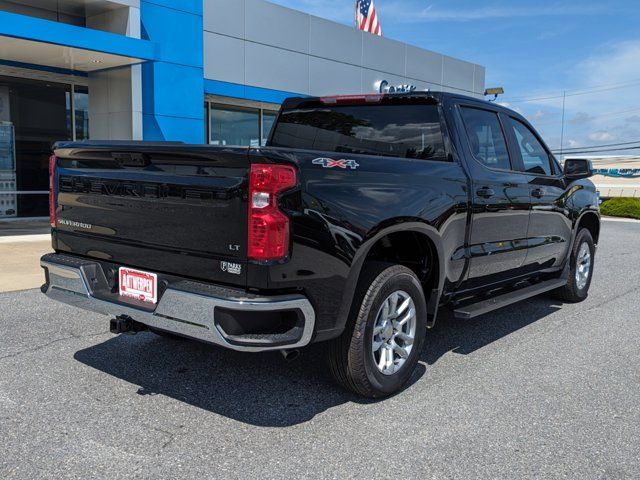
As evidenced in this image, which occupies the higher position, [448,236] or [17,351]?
[448,236]

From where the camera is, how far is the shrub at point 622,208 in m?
23.7

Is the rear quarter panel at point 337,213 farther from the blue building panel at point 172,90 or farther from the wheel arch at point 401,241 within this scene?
the blue building panel at point 172,90

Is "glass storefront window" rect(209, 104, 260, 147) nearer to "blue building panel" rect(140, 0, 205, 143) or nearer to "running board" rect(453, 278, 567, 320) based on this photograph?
"blue building panel" rect(140, 0, 205, 143)

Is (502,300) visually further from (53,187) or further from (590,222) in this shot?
(53,187)

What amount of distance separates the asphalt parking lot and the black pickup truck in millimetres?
408

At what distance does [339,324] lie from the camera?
3383 millimetres

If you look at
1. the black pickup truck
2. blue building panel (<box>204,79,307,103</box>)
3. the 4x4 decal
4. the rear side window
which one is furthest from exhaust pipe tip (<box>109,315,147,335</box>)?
blue building panel (<box>204,79,307,103</box>)

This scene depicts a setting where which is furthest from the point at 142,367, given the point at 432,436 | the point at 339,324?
the point at 432,436

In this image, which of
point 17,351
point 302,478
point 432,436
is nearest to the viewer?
point 302,478

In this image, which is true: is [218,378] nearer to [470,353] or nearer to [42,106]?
[470,353]

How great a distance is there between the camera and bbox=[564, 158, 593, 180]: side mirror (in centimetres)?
609

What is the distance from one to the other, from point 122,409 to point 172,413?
1.01 ft

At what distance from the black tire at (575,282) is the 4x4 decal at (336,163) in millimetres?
4078

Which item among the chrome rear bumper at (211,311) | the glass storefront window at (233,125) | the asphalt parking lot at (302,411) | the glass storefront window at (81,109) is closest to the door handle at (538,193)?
the asphalt parking lot at (302,411)
